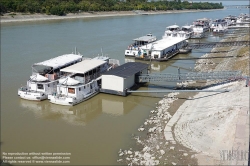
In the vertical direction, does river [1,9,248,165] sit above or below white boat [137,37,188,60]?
below

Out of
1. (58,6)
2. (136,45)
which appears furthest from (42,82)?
(58,6)

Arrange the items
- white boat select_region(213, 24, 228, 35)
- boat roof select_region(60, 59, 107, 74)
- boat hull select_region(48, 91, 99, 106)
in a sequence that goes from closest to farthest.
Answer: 1. boat hull select_region(48, 91, 99, 106)
2. boat roof select_region(60, 59, 107, 74)
3. white boat select_region(213, 24, 228, 35)

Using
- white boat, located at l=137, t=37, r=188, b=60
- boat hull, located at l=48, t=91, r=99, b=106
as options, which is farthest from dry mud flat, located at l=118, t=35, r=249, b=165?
white boat, located at l=137, t=37, r=188, b=60

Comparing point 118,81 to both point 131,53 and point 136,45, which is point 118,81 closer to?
point 131,53

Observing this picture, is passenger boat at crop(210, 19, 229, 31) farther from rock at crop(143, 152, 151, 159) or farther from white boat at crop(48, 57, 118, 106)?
rock at crop(143, 152, 151, 159)

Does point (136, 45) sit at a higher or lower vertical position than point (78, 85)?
higher

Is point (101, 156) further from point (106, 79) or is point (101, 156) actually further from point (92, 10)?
point (92, 10)
